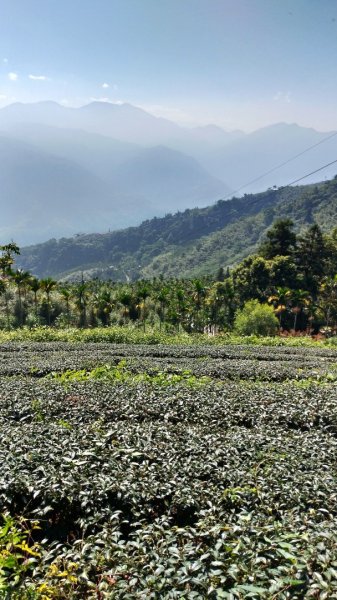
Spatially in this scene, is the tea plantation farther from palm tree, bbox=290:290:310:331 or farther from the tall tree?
the tall tree

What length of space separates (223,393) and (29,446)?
5.91m

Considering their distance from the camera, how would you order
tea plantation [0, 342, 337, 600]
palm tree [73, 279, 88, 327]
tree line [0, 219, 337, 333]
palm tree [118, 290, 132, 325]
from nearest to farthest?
tea plantation [0, 342, 337, 600] → palm tree [118, 290, 132, 325] → tree line [0, 219, 337, 333] → palm tree [73, 279, 88, 327]

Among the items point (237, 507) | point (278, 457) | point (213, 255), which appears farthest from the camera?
point (213, 255)

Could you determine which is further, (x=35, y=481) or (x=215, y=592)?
(x=35, y=481)

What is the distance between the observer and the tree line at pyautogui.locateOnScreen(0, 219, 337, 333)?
6184cm

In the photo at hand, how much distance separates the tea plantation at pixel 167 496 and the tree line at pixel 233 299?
49.8 meters

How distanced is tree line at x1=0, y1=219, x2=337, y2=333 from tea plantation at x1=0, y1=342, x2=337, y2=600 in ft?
163

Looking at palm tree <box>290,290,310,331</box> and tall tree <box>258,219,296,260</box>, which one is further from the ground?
tall tree <box>258,219,296,260</box>

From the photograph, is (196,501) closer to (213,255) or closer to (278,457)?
(278,457)

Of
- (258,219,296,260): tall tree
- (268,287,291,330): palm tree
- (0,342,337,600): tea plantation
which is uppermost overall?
(258,219,296,260): tall tree

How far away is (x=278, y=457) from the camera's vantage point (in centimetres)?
680

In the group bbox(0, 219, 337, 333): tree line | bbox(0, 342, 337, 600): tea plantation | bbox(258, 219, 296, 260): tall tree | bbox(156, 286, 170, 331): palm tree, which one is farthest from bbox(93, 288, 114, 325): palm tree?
bbox(0, 342, 337, 600): tea plantation

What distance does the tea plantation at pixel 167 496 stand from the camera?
4.05 m

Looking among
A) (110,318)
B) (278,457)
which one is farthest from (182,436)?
(110,318)
